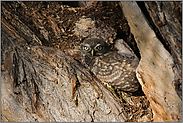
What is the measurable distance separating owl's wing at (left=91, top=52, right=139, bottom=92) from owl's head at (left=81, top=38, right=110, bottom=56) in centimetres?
20

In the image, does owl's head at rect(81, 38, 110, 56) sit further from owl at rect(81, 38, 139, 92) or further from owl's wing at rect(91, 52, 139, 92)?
owl's wing at rect(91, 52, 139, 92)

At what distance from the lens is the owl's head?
220cm

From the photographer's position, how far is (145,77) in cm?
155

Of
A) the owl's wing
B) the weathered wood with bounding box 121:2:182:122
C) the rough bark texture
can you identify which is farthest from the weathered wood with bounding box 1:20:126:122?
the weathered wood with bounding box 121:2:182:122

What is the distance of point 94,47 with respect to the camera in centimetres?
227

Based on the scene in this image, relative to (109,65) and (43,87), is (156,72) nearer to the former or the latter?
(109,65)

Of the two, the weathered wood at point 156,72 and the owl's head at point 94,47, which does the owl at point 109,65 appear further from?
the weathered wood at point 156,72

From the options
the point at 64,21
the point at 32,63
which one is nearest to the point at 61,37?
the point at 64,21

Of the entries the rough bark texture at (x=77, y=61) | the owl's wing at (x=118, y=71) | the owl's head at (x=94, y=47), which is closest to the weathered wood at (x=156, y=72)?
the rough bark texture at (x=77, y=61)

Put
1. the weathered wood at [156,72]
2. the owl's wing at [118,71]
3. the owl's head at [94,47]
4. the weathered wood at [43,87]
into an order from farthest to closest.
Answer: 1. the owl's head at [94,47]
2. the owl's wing at [118,71]
3. the weathered wood at [43,87]
4. the weathered wood at [156,72]

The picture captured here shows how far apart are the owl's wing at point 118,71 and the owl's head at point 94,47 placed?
20 cm

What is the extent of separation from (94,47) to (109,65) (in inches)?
14.6

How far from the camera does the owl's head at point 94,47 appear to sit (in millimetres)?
2199

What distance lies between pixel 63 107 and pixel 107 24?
1143mm
